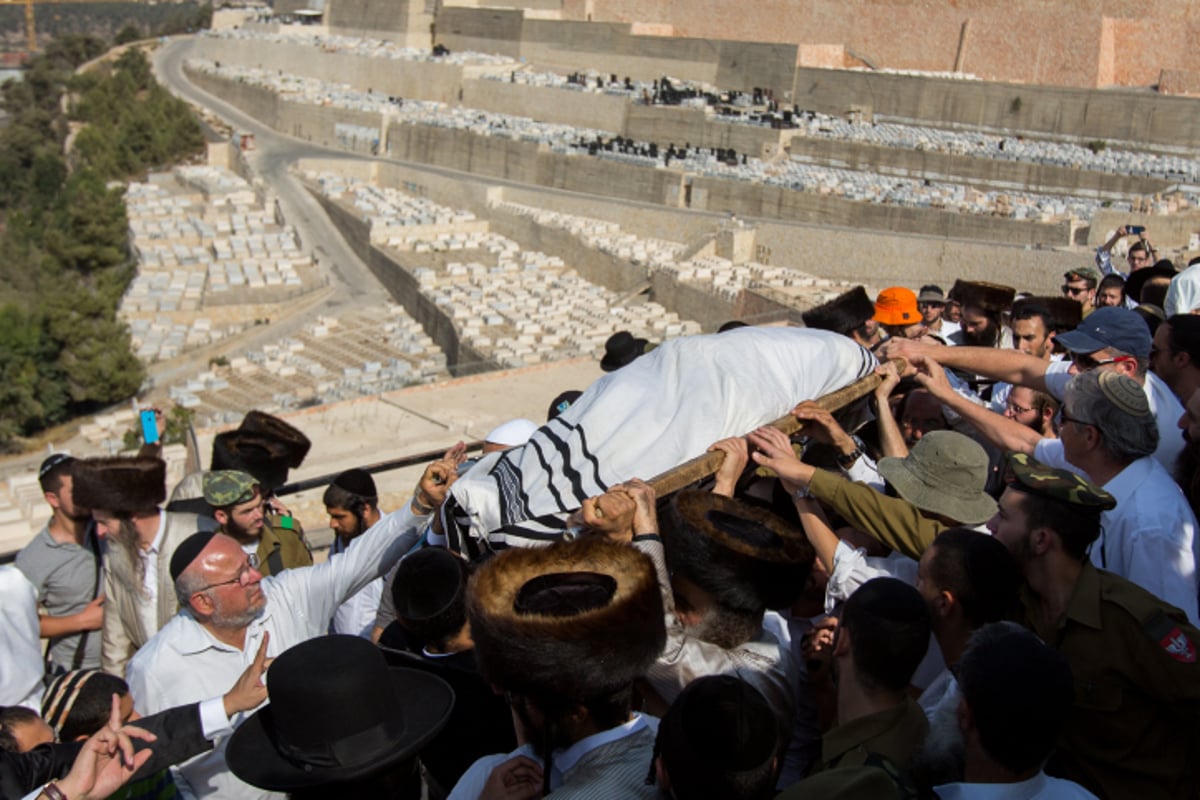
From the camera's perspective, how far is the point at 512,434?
334cm

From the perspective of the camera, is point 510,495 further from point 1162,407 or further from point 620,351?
point 1162,407

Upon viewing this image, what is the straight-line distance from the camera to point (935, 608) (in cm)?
234

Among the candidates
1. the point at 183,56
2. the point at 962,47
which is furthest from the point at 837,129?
the point at 183,56

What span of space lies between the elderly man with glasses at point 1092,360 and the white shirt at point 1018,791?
1.30 meters

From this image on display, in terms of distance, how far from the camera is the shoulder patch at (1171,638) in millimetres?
2141

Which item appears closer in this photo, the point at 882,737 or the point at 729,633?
the point at 882,737

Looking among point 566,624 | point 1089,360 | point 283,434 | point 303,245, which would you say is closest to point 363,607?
point 283,434

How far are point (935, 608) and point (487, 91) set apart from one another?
3741cm

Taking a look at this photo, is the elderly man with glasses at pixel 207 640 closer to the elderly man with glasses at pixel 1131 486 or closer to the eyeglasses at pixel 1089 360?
the elderly man with glasses at pixel 1131 486

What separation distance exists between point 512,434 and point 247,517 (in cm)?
93

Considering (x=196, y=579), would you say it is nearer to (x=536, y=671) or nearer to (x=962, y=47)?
(x=536, y=671)

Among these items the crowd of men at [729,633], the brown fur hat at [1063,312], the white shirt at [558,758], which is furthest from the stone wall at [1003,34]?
the white shirt at [558,758]

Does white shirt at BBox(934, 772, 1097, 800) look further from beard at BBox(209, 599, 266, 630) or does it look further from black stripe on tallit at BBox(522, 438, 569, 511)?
beard at BBox(209, 599, 266, 630)

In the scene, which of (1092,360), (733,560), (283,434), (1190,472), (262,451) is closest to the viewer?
(733,560)
